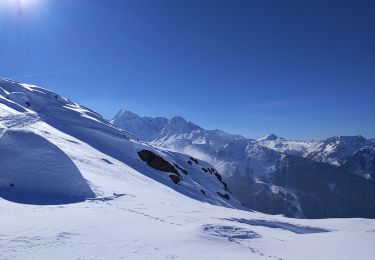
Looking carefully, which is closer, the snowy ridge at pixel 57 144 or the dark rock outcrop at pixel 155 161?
the snowy ridge at pixel 57 144

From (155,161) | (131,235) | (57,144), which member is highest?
(155,161)

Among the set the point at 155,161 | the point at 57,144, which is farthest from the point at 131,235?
the point at 155,161

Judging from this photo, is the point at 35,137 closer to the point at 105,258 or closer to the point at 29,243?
the point at 29,243

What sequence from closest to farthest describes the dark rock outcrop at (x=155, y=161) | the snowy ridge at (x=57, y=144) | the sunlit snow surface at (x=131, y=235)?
the sunlit snow surface at (x=131, y=235), the snowy ridge at (x=57, y=144), the dark rock outcrop at (x=155, y=161)

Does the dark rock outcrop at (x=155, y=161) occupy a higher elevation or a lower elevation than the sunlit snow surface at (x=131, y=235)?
higher

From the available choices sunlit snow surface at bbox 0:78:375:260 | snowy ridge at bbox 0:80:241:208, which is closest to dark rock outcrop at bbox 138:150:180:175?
snowy ridge at bbox 0:80:241:208

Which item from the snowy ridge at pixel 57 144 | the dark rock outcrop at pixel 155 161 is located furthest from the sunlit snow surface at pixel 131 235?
the dark rock outcrop at pixel 155 161

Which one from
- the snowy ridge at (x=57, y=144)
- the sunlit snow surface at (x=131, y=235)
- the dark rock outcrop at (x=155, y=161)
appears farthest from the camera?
the dark rock outcrop at (x=155, y=161)

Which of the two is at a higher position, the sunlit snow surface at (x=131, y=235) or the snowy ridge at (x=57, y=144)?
the snowy ridge at (x=57, y=144)

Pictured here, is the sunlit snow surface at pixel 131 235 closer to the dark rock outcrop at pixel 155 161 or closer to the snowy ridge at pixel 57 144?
the snowy ridge at pixel 57 144

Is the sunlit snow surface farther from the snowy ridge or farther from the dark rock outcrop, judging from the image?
the dark rock outcrop

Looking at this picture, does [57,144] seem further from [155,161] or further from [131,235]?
[131,235]

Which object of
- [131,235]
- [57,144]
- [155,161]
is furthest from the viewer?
[155,161]

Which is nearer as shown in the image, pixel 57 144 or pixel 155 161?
pixel 57 144
